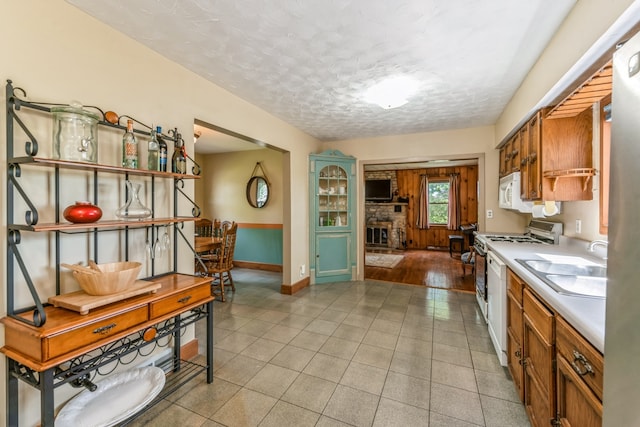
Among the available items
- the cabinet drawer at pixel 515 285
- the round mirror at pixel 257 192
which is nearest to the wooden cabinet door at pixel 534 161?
the cabinet drawer at pixel 515 285

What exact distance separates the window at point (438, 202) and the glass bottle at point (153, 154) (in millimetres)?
7590

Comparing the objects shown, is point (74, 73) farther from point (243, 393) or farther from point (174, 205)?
point (243, 393)

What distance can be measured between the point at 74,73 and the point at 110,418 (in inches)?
75.7

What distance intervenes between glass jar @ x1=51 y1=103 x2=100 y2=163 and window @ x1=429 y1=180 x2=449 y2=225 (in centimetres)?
800

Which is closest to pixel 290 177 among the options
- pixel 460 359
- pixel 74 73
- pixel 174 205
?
pixel 174 205

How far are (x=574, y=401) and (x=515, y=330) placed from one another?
0.90m

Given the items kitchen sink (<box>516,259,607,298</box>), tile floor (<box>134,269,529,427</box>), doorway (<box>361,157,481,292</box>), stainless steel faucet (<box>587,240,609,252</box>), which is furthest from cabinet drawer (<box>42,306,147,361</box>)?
doorway (<box>361,157,481,292</box>)

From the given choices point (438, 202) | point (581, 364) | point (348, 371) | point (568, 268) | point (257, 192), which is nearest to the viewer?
point (581, 364)

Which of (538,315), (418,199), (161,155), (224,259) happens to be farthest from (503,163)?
(418,199)

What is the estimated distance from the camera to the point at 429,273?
17.3 feet

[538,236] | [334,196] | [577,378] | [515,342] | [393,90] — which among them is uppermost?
[393,90]

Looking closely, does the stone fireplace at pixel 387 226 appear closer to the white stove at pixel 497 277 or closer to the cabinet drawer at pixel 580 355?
the white stove at pixel 497 277

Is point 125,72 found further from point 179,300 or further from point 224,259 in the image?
point 224,259

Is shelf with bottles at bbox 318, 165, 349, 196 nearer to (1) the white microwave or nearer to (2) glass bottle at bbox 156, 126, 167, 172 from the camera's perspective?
(1) the white microwave
